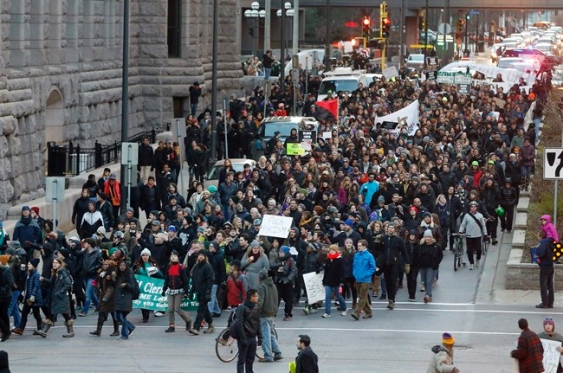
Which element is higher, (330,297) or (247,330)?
(247,330)

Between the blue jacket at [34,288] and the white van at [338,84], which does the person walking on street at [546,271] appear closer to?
the blue jacket at [34,288]

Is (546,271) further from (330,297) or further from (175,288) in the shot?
(175,288)

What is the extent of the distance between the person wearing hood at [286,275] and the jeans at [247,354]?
465cm

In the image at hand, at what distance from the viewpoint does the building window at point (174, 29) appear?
5281cm

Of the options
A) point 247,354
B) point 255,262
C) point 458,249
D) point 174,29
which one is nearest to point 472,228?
point 458,249

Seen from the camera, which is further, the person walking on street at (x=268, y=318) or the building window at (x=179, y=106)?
the building window at (x=179, y=106)

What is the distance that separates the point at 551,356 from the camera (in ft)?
66.4

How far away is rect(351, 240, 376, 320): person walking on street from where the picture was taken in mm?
26797

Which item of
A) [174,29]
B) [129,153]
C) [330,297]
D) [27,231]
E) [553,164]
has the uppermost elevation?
[174,29]

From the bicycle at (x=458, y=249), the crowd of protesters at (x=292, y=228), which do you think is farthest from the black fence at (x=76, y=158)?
the bicycle at (x=458, y=249)

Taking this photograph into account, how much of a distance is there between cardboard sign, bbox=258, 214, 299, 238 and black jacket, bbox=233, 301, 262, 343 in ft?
19.6

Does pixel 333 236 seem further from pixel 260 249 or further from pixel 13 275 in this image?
pixel 13 275

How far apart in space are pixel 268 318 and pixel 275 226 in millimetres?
5172

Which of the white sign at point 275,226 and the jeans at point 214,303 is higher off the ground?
the white sign at point 275,226
